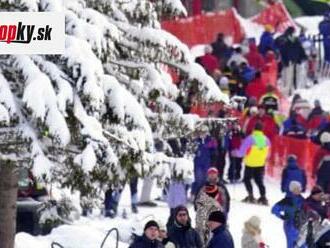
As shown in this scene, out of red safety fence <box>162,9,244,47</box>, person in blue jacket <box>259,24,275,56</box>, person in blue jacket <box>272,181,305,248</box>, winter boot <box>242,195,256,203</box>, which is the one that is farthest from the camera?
red safety fence <box>162,9,244,47</box>

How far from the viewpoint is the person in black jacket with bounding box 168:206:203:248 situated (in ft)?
48.6

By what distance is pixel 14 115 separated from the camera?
13680 mm

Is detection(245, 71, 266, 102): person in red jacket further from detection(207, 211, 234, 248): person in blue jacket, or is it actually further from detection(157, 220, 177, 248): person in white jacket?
detection(207, 211, 234, 248): person in blue jacket

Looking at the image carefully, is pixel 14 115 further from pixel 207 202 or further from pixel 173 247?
pixel 207 202

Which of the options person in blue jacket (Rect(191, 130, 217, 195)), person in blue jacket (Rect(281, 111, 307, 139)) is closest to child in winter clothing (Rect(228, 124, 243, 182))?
person in blue jacket (Rect(191, 130, 217, 195))

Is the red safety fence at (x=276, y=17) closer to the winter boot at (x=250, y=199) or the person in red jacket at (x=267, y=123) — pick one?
the person in red jacket at (x=267, y=123)

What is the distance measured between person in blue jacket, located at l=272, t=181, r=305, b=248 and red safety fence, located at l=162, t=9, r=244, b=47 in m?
17.5

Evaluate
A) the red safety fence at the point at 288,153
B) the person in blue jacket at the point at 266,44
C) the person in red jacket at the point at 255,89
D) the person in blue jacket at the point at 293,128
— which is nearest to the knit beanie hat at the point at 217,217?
→ the red safety fence at the point at 288,153

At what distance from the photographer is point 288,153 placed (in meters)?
24.0

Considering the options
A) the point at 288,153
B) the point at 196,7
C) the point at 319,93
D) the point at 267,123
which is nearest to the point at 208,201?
the point at 267,123

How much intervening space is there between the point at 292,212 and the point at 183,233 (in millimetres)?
2744

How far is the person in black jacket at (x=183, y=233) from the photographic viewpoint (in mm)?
14828

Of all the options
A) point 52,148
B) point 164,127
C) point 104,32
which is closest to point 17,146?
point 52,148

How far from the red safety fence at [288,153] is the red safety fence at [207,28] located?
10.9 metres
